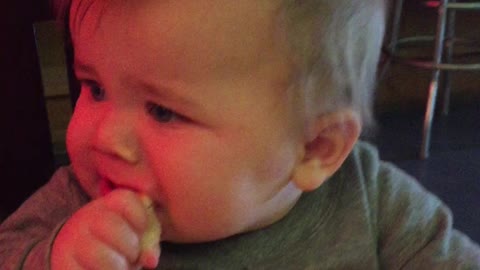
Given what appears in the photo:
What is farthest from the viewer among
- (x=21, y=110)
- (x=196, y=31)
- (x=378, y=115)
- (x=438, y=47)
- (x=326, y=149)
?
(x=378, y=115)

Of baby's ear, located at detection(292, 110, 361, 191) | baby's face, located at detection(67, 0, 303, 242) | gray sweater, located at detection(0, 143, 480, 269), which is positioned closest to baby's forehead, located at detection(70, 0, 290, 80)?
baby's face, located at detection(67, 0, 303, 242)

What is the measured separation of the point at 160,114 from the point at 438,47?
125 cm

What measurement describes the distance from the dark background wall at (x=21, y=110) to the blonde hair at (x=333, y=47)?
330mm

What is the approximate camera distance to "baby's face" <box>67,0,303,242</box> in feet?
1.90

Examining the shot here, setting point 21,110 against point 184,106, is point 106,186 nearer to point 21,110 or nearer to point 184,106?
point 184,106

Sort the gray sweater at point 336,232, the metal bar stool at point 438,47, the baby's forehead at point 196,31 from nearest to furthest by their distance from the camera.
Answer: the baby's forehead at point 196,31
the gray sweater at point 336,232
the metal bar stool at point 438,47

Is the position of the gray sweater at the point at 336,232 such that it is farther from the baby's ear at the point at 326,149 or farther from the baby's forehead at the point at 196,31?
the baby's forehead at the point at 196,31

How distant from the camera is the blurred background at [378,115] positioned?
0.81m

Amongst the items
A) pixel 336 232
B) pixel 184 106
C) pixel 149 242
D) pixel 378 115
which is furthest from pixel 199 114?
pixel 378 115

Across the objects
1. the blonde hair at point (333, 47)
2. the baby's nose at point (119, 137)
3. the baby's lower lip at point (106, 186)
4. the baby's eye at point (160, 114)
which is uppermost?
the blonde hair at point (333, 47)

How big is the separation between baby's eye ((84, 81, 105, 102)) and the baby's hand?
84mm

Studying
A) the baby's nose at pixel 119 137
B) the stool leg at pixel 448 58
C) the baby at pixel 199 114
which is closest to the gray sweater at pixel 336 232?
the baby at pixel 199 114

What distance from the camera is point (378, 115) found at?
200 cm

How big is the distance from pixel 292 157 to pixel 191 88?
0.42 feet
